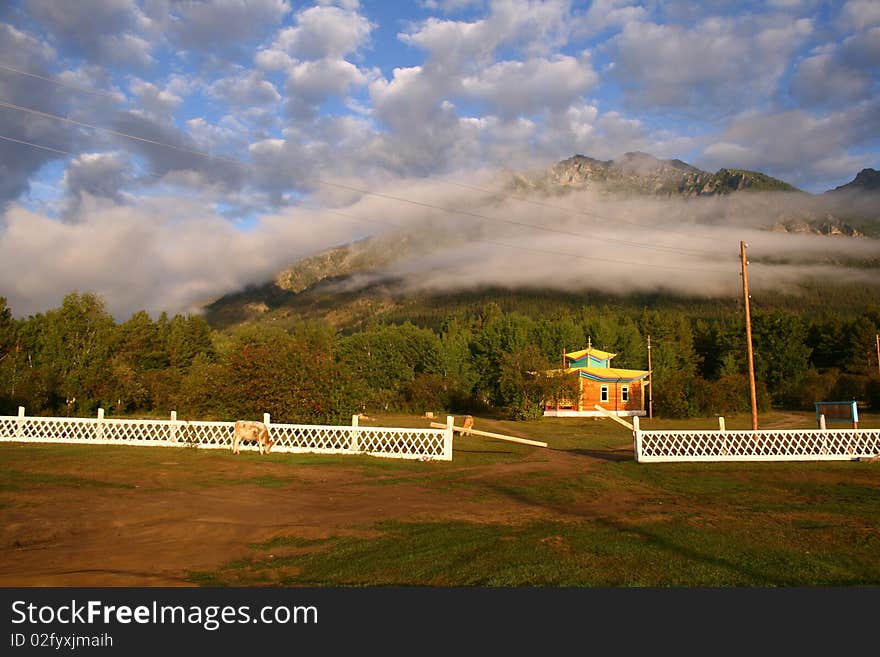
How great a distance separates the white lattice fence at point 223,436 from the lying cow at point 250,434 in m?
0.64

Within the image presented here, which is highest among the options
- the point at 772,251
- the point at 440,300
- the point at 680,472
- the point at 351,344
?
the point at 772,251

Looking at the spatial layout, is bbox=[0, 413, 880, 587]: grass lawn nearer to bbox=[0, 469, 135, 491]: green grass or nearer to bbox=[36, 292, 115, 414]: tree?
bbox=[0, 469, 135, 491]: green grass

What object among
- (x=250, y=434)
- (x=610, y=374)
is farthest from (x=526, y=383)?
(x=250, y=434)

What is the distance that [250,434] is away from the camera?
2056 centimetres

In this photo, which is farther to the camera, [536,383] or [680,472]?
[536,383]

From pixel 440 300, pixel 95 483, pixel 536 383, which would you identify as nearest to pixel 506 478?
pixel 95 483

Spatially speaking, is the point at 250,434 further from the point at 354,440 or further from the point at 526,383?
the point at 526,383

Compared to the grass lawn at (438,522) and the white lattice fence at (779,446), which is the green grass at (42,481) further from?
the white lattice fence at (779,446)

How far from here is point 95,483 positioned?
13.7 m

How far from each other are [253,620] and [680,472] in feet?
53.5

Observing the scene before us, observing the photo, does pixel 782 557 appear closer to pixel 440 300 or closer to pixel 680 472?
pixel 680 472

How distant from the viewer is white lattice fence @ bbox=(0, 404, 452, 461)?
20.8 metres

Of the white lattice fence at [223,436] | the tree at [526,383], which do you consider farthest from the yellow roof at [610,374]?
the white lattice fence at [223,436]

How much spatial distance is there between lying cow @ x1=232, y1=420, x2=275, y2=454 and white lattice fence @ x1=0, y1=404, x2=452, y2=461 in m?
0.64
